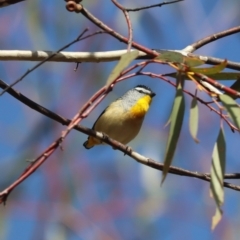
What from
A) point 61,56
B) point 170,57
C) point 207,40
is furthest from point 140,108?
point 170,57

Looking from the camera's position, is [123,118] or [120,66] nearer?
[120,66]

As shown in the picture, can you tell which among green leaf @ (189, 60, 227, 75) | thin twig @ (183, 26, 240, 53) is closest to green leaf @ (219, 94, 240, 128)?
green leaf @ (189, 60, 227, 75)

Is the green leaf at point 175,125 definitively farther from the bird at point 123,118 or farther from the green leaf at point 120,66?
the bird at point 123,118

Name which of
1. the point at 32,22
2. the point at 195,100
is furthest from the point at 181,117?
the point at 32,22

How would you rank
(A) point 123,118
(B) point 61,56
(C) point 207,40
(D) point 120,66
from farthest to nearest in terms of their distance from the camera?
(A) point 123,118
(C) point 207,40
(B) point 61,56
(D) point 120,66

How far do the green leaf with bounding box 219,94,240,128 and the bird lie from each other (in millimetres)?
1604

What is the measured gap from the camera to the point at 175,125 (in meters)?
1.21

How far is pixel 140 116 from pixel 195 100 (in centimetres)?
164

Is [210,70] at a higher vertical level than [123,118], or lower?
lower

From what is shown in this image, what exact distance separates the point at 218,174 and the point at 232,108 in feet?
0.43

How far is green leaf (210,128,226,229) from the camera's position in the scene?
3.77 ft

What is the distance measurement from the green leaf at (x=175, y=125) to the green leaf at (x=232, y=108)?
0.26ft

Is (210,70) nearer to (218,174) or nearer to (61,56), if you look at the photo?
(218,174)

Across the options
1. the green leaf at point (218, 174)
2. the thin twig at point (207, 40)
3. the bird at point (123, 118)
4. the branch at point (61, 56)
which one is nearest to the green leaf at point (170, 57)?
the green leaf at point (218, 174)
